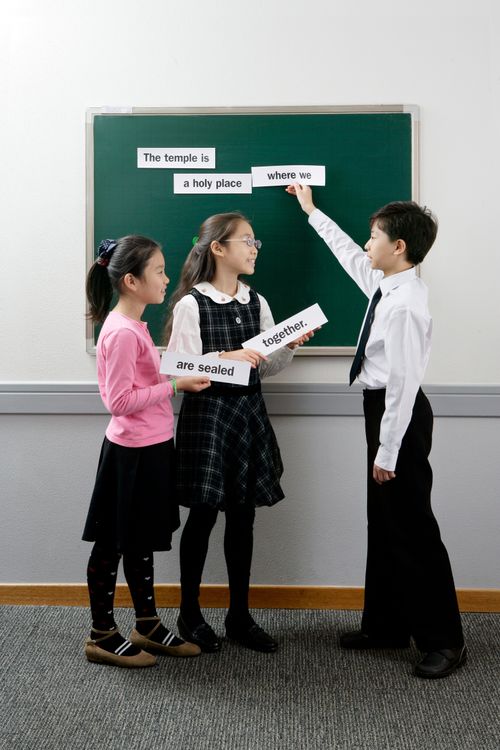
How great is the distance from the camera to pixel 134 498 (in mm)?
2168

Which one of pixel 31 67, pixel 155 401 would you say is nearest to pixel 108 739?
pixel 155 401

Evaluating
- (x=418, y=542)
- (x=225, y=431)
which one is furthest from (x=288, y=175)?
(x=418, y=542)

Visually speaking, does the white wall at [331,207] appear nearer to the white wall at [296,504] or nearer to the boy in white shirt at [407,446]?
the white wall at [296,504]

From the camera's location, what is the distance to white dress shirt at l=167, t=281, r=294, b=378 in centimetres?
224

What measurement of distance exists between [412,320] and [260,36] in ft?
4.18

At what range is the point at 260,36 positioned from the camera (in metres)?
2.54

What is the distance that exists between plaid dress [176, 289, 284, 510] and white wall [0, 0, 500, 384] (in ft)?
1.35

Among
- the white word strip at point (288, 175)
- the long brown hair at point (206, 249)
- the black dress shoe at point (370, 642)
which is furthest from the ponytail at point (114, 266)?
the black dress shoe at point (370, 642)

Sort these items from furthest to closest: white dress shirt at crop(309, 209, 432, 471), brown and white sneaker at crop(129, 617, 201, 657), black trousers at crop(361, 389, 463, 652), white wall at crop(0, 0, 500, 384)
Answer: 1. white wall at crop(0, 0, 500, 384)
2. brown and white sneaker at crop(129, 617, 201, 657)
3. black trousers at crop(361, 389, 463, 652)
4. white dress shirt at crop(309, 209, 432, 471)

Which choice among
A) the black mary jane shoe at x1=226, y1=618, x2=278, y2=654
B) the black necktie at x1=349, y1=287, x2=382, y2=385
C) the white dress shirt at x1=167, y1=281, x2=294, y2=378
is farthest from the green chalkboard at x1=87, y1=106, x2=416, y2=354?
the black mary jane shoe at x1=226, y1=618, x2=278, y2=654

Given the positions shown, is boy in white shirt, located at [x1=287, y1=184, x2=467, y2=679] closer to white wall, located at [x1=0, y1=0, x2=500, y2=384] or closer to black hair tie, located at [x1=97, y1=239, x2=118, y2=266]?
white wall, located at [x1=0, y1=0, x2=500, y2=384]

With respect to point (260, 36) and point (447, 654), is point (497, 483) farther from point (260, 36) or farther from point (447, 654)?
point (260, 36)

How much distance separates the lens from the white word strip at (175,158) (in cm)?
256

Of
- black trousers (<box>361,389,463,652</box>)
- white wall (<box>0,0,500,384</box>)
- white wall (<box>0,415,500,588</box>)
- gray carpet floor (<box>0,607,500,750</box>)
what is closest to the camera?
gray carpet floor (<box>0,607,500,750</box>)
